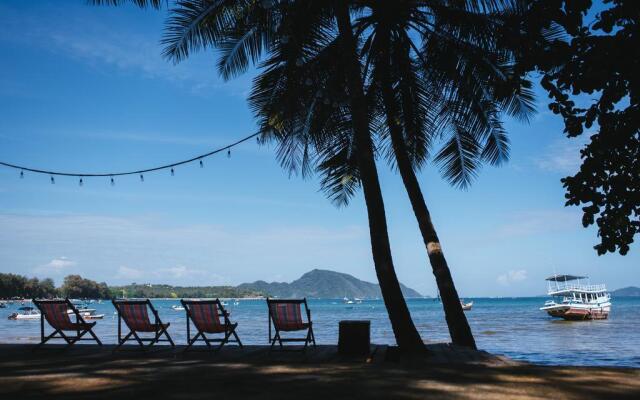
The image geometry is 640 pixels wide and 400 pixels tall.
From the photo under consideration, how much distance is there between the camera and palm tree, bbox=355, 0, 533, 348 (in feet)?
32.2

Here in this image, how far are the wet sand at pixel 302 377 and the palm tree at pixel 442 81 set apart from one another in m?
3.16

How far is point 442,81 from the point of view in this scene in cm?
1085

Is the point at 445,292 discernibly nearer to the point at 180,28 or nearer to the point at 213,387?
the point at 213,387

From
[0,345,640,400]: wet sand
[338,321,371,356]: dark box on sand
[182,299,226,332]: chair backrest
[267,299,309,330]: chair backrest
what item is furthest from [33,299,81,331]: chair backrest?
[338,321,371,356]: dark box on sand

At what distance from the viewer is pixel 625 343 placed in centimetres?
2297

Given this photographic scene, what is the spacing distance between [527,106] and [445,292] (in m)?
4.38

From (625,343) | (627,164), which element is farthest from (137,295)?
(627,164)

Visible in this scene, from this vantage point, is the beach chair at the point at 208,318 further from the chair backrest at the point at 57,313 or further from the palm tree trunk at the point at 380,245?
the palm tree trunk at the point at 380,245

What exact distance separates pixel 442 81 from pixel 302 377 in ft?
24.4

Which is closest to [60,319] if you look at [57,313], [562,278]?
[57,313]

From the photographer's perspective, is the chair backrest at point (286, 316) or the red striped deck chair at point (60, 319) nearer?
the chair backrest at point (286, 316)

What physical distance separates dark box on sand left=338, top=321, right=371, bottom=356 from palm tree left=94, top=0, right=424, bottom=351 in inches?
25.2

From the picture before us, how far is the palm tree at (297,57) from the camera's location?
303 inches

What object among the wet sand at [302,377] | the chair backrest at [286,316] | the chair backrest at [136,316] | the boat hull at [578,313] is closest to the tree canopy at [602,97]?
the wet sand at [302,377]
